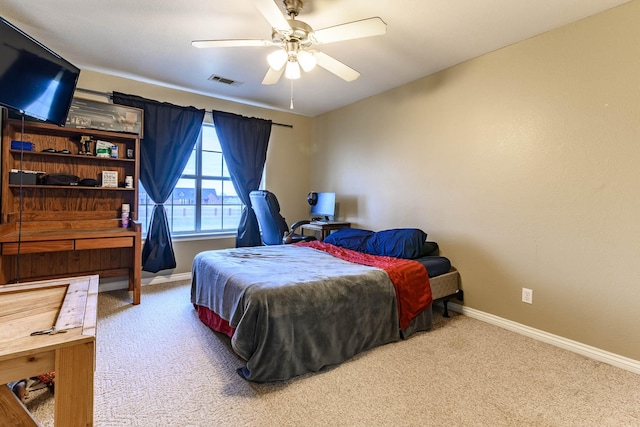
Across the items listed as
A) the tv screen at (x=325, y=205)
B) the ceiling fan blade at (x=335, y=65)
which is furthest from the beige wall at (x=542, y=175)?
the ceiling fan blade at (x=335, y=65)

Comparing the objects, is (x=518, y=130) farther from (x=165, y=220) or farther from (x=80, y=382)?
(x=165, y=220)

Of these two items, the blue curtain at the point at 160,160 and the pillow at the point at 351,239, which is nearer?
the pillow at the point at 351,239

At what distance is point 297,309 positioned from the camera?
1931 mm

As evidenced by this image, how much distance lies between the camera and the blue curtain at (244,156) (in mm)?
4207

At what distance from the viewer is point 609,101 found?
2172 millimetres

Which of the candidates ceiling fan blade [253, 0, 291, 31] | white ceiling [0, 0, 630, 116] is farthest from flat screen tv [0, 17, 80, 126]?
ceiling fan blade [253, 0, 291, 31]

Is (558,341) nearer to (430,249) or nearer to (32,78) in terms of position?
(430,249)

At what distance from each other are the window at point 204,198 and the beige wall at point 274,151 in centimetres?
23

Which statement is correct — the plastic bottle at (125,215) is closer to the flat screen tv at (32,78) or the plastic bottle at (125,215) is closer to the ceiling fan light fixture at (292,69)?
the flat screen tv at (32,78)

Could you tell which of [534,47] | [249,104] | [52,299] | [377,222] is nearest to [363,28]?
[534,47]

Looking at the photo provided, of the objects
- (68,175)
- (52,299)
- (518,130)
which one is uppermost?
(518,130)

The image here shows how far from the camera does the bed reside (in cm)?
184

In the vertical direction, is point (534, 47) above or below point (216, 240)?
above

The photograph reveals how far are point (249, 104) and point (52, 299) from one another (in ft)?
12.1
